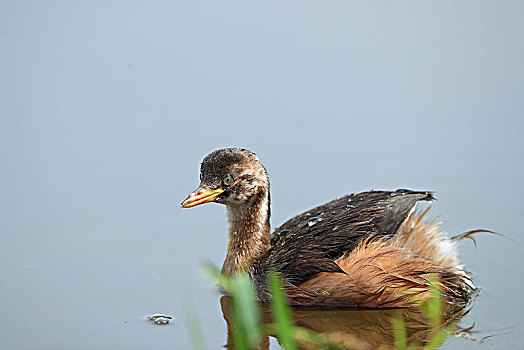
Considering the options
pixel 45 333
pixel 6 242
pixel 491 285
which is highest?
pixel 6 242

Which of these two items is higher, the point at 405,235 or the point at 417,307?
the point at 405,235

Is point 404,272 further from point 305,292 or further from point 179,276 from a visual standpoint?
point 179,276

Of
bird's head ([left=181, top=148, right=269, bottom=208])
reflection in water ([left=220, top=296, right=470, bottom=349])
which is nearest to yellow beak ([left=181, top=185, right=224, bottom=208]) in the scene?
bird's head ([left=181, top=148, right=269, bottom=208])

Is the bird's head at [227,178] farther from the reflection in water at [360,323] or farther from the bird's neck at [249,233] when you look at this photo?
the reflection in water at [360,323]

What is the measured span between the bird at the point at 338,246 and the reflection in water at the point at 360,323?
0.08 meters

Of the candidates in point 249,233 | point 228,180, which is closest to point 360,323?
point 249,233

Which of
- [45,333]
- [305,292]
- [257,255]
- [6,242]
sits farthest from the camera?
[6,242]

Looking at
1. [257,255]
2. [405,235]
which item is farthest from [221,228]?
[405,235]

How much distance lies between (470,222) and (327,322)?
1.99 m

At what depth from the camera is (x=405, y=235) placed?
5527 mm

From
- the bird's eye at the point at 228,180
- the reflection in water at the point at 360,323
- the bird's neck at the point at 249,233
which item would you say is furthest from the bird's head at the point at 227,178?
the reflection in water at the point at 360,323

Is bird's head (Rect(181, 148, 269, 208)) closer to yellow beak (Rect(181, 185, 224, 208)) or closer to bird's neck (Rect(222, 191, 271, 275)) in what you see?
yellow beak (Rect(181, 185, 224, 208))

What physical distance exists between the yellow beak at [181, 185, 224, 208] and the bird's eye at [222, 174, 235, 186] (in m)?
0.06

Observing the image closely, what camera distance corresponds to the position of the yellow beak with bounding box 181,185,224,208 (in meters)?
5.40
